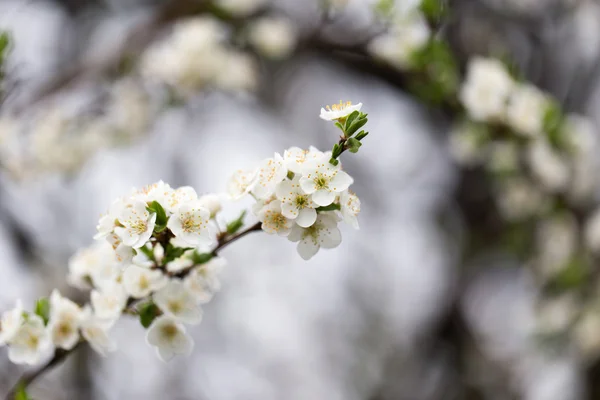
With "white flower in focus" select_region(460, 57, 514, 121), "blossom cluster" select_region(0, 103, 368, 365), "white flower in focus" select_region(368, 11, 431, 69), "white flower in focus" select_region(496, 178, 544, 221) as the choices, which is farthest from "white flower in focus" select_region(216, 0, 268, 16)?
"blossom cluster" select_region(0, 103, 368, 365)

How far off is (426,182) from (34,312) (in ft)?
13.5

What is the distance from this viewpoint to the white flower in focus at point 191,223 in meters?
1.09

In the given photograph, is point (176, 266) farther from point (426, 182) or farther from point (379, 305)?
point (379, 305)

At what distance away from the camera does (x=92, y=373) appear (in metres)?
4.11

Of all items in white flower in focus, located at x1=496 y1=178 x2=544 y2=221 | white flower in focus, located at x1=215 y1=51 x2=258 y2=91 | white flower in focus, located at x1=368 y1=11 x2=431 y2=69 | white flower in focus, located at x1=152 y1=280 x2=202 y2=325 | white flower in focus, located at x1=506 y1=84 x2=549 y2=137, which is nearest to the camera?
white flower in focus, located at x1=152 y1=280 x2=202 y2=325

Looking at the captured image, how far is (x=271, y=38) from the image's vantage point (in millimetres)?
2820

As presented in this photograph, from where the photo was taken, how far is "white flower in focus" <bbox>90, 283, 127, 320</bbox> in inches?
50.3

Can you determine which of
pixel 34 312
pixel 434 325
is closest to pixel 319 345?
pixel 434 325

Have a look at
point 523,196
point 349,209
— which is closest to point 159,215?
point 349,209

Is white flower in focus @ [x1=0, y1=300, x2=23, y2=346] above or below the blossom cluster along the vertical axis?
below

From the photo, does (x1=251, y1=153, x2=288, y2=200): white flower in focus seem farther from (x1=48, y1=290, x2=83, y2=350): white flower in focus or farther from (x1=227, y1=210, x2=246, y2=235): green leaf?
(x1=48, y1=290, x2=83, y2=350): white flower in focus

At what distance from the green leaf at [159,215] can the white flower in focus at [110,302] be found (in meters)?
0.26

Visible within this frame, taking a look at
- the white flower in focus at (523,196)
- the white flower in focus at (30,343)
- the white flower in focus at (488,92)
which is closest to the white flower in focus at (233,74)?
the white flower in focus at (488,92)

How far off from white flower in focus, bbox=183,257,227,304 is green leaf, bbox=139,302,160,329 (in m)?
0.10
